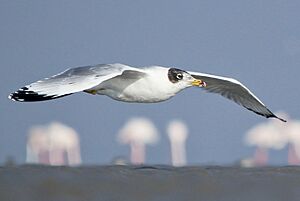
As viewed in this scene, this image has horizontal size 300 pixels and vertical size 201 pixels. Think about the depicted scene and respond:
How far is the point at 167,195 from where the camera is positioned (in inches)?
145

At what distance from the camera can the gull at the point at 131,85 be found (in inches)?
149

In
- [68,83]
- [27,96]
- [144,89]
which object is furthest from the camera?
[144,89]

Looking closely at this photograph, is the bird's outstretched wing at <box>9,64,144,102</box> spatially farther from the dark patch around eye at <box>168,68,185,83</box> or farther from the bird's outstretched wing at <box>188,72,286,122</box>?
the bird's outstretched wing at <box>188,72,286,122</box>

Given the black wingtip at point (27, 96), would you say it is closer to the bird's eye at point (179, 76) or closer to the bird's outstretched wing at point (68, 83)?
the bird's outstretched wing at point (68, 83)

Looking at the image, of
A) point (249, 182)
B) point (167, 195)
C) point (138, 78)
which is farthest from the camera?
point (138, 78)

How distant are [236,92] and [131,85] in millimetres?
888

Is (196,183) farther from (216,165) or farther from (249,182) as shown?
(216,165)

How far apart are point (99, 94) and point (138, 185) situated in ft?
3.54

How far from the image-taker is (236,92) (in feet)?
17.9

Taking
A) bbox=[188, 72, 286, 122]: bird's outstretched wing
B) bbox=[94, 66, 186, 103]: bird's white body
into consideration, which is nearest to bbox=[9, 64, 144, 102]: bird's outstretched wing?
bbox=[94, 66, 186, 103]: bird's white body

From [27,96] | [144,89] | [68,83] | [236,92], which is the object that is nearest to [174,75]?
[144,89]

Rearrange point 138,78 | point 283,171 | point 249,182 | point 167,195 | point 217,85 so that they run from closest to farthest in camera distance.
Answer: point 167,195 → point 249,182 → point 283,171 → point 138,78 → point 217,85

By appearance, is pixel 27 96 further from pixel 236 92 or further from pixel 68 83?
pixel 236 92

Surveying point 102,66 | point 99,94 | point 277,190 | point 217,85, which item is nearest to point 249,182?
point 277,190
